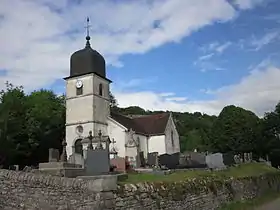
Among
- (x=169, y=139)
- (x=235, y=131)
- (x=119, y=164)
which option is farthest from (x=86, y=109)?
(x=119, y=164)

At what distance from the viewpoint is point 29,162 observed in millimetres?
41594

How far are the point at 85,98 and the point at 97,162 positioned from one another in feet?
99.4

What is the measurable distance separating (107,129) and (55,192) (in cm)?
3420

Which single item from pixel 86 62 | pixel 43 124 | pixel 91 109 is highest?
pixel 86 62

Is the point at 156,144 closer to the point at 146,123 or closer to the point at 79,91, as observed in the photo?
the point at 146,123

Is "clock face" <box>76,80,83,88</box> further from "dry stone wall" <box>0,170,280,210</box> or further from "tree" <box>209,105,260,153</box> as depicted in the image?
"dry stone wall" <box>0,170,280,210</box>

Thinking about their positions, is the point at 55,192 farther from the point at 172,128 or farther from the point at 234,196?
the point at 172,128

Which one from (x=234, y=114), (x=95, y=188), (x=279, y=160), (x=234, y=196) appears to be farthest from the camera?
(x=234, y=114)

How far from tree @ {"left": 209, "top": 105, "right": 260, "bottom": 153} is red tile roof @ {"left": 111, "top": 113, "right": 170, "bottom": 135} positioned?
949cm

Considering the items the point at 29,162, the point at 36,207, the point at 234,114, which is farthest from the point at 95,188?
the point at 234,114

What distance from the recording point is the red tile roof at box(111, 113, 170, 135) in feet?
156

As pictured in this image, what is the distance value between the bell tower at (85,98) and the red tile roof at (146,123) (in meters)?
3.00

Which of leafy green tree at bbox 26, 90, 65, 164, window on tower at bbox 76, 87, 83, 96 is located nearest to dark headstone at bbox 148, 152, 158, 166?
leafy green tree at bbox 26, 90, 65, 164

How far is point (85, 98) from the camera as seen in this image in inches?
1711
